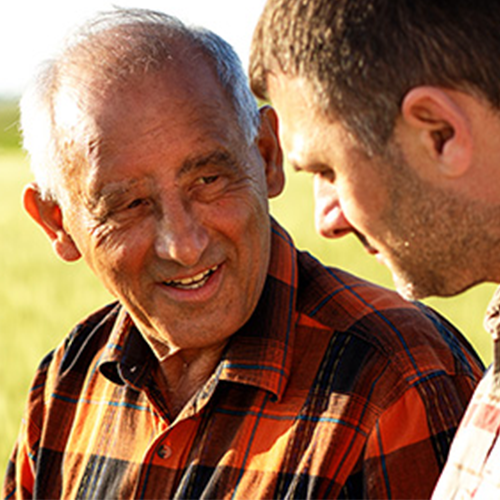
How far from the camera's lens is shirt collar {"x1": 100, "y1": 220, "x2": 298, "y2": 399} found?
2498 mm

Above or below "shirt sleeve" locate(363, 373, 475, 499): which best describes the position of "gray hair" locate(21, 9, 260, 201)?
above

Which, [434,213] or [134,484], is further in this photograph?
[134,484]

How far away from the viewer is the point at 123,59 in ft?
8.41

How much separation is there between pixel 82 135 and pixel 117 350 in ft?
1.98

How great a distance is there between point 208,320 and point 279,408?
28 centimetres

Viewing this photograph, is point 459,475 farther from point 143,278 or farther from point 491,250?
point 143,278

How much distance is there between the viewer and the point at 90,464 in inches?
106

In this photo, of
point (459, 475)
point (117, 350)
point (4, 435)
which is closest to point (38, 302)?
point (4, 435)

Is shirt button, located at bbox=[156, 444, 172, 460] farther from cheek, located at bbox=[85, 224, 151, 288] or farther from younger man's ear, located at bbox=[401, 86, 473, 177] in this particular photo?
younger man's ear, located at bbox=[401, 86, 473, 177]

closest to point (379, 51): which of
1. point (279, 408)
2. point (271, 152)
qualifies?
point (279, 408)

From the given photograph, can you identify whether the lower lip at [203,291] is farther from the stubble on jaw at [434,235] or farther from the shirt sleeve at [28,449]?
the stubble on jaw at [434,235]

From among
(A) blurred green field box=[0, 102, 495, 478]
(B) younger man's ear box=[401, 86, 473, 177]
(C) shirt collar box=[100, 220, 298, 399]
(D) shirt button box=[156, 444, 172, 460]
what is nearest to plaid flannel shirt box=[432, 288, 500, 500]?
(B) younger man's ear box=[401, 86, 473, 177]

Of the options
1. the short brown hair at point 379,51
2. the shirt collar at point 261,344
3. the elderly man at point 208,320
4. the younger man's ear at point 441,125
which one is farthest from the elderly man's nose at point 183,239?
the younger man's ear at point 441,125

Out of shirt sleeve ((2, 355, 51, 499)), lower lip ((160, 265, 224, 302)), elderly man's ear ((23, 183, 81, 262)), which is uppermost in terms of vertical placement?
elderly man's ear ((23, 183, 81, 262))
